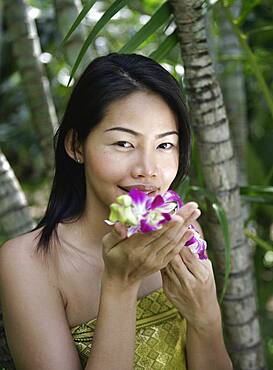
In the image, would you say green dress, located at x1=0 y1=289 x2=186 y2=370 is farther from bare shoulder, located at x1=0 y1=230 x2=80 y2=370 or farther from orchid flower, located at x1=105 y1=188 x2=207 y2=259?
orchid flower, located at x1=105 y1=188 x2=207 y2=259

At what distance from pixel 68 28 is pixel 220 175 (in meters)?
0.56

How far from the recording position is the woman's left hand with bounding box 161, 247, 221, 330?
1.23 meters

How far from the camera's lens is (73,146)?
4.33 feet

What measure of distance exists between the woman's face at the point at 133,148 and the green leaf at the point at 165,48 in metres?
0.23

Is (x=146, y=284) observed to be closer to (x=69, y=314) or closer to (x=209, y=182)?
(x=69, y=314)

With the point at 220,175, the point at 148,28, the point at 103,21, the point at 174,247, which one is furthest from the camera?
the point at 220,175

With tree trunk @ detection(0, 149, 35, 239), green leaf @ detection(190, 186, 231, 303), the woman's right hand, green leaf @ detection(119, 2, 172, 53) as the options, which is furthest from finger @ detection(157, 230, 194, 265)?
tree trunk @ detection(0, 149, 35, 239)

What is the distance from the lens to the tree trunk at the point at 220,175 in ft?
4.75

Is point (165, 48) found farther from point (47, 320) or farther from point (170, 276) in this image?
point (47, 320)

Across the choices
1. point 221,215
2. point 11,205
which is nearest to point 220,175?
point 221,215

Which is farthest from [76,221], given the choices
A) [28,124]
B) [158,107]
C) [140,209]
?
[28,124]

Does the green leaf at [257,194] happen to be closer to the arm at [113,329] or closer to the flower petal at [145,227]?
the arm at [113,329]

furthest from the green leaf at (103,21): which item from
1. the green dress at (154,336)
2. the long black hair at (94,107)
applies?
the green dress at (154,336)

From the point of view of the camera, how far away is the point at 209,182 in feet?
5.18
